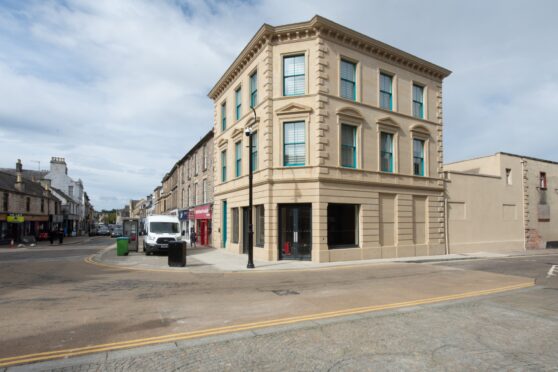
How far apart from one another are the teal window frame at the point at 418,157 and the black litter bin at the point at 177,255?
15.4m

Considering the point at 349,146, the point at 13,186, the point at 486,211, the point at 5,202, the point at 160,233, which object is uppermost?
the point at 349,146

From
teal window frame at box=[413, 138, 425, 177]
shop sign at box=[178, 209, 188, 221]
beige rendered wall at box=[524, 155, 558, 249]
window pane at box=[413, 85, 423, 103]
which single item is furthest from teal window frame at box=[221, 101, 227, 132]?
beige rendered wall at box=[524, 155, 558, 249]

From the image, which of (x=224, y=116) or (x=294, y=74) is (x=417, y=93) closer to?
(x=294, y=74)

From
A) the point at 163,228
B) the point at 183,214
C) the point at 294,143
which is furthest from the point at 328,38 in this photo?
the point at 183,214

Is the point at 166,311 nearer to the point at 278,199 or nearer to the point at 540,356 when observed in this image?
the point at 540,356

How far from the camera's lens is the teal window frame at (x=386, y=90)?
21547 millimetres

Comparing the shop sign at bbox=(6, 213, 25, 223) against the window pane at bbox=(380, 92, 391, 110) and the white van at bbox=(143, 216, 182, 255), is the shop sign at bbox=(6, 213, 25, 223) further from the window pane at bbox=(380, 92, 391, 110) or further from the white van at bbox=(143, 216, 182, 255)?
the window pane at bbox=(380, 92, 391, 110)

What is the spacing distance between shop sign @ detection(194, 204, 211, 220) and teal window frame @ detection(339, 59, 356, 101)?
50.3 feet

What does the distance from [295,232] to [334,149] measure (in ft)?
16.4

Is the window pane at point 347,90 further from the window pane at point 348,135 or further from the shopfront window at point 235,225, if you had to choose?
the shopfront window at point 235,225

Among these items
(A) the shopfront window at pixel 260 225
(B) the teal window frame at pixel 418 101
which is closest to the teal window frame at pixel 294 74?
(A) the shopfront window at pixel 260 225

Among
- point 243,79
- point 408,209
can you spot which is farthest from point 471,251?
point 243,79

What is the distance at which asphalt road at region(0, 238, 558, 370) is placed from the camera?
5145 millimetres

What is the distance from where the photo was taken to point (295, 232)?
60.9 feet
